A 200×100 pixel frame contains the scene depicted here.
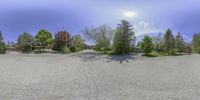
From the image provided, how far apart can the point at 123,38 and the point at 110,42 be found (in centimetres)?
670

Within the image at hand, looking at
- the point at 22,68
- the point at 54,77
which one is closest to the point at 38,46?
the point at 22,68

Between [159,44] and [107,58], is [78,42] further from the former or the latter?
[107,58]

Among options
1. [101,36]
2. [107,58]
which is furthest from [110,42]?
[107,58]

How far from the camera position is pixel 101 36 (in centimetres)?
3466

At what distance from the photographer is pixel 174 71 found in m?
17.2

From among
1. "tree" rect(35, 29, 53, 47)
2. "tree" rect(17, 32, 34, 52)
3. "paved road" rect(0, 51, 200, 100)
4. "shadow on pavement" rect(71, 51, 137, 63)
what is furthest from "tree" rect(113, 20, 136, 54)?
"tree" rect(17, 32, 34, 52)

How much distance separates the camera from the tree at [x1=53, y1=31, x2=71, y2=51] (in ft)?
124

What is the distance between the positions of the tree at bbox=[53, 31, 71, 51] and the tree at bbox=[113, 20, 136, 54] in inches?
503

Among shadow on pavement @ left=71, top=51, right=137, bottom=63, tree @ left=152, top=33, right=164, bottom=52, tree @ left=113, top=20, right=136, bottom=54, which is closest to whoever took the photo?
shadow on pavement @ left=71, top=51, right=137, bottom=63

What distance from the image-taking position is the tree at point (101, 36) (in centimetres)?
3366

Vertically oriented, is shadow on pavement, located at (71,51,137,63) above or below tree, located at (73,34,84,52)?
below

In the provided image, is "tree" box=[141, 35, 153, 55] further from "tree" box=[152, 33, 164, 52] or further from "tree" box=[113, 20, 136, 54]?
"tree" box=[152, 33, 164, 52]

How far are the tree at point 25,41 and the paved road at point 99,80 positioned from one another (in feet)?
79.0

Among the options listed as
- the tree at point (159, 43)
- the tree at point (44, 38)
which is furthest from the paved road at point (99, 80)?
the tree at point (44, 38)
